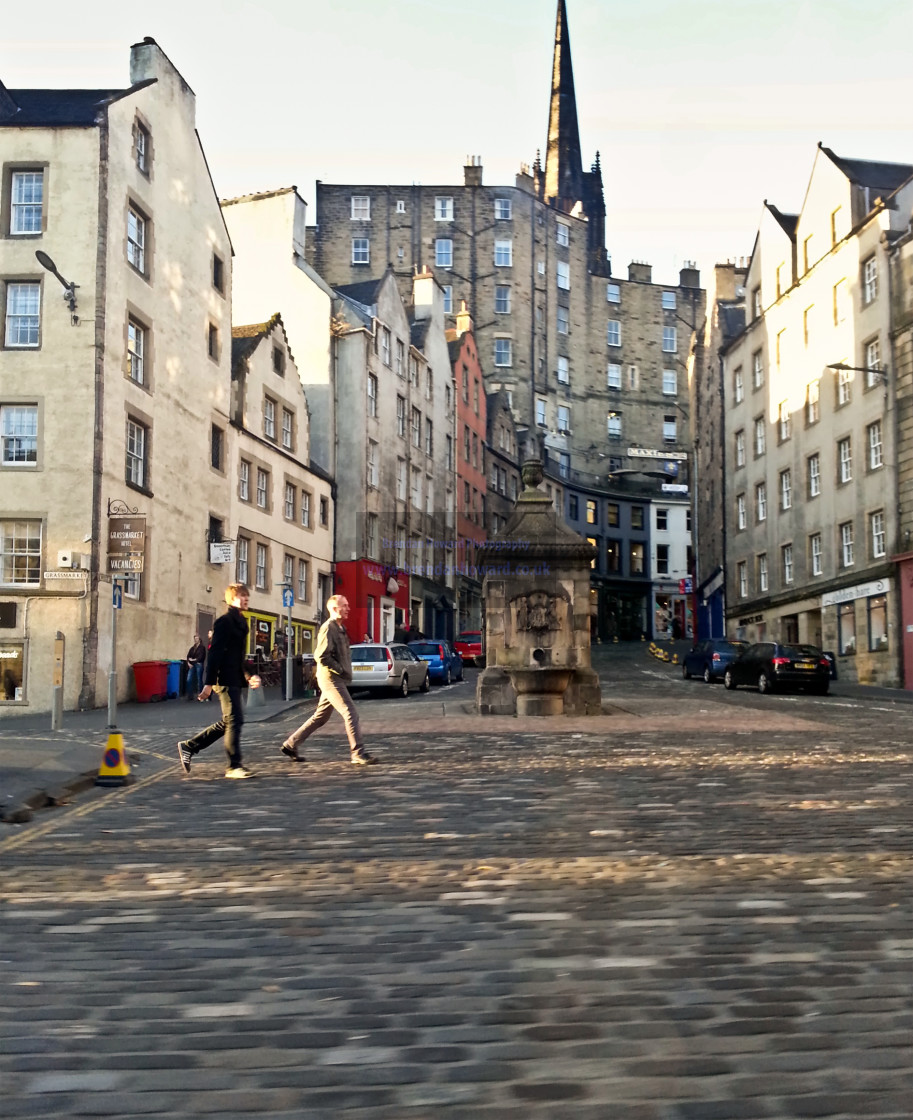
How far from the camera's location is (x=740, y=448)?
55.2 m

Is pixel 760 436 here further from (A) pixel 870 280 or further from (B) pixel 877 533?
(B) pixel 877 533

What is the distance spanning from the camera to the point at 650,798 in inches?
396

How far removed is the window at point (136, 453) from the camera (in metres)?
30.8

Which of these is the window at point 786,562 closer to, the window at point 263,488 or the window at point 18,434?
the window at point 263,488

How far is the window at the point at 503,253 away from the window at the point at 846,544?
1518 inches

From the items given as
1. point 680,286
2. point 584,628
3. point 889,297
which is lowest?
point 584,628

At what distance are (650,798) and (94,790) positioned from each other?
16.5ft

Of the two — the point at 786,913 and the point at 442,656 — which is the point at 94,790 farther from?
the point at 442,656

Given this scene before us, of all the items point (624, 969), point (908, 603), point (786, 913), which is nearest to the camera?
point (624, 969)

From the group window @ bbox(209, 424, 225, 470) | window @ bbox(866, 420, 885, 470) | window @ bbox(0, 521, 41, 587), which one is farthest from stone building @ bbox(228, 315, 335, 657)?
window @ bbox(866, 420, 885, 470)

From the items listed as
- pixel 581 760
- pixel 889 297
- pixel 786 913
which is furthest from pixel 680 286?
pixel 786 913

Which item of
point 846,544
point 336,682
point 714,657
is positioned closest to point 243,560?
point 714,657

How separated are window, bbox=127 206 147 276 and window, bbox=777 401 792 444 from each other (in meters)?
26.6

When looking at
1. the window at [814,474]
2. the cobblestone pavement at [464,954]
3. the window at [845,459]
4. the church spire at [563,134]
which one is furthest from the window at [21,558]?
the church spire at [563,134]
